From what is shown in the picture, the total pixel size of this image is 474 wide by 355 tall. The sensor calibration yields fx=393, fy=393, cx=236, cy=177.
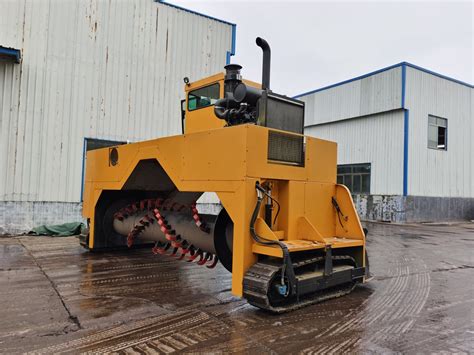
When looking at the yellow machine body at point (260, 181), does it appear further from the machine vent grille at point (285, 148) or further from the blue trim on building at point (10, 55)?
the blue trim on building at point (10, 55)

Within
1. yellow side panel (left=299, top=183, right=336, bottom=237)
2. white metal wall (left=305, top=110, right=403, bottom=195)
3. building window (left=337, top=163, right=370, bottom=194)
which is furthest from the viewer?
building window (left=337, top=163, right=370, bottom=194)

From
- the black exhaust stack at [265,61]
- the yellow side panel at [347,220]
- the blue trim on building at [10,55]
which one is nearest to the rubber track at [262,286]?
the yellow side panel at [347,220]

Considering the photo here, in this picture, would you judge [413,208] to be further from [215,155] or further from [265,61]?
[215,155]

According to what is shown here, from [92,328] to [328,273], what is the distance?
236cm

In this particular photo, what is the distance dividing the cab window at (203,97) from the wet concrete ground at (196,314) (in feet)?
8.45

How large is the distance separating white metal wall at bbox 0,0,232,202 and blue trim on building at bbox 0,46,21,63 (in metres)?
0.17

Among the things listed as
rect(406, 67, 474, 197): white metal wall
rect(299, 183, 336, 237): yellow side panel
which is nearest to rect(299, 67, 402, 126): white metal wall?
rect(406, 67, 474, 197): white metal wall

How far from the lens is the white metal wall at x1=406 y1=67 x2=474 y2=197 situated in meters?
20.0

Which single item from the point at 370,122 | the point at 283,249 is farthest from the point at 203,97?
the point at 370,122

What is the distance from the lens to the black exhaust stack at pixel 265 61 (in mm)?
4297

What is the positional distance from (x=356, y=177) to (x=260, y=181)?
65.2ft

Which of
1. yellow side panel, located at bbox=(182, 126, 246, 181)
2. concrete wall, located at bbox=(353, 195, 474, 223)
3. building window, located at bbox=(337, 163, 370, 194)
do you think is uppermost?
building window, located at bbox=(337, 163, 370, 194)

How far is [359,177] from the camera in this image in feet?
73.9

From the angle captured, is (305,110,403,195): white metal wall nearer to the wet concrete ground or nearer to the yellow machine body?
the wet concrete ground
